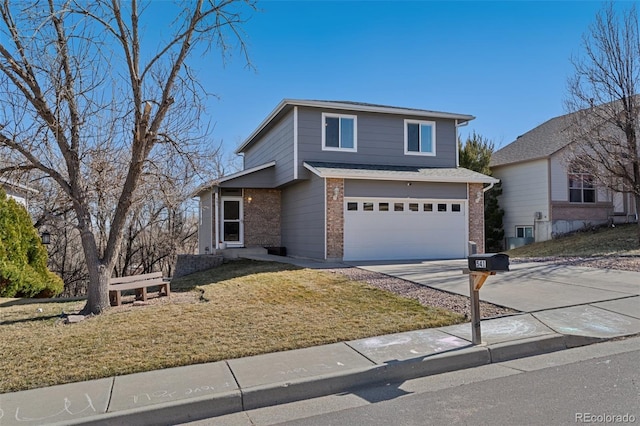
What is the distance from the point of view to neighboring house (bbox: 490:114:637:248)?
2244 centimetres

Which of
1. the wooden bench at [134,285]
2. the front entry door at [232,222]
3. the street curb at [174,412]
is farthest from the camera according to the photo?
the front entry door at [232,222]

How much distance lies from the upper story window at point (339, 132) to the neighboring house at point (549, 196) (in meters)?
11.0

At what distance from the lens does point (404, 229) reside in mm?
15945

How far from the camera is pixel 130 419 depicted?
4035 millimetres

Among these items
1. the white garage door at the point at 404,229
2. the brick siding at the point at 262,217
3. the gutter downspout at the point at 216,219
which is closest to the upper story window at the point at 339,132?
the white garage door at the point at 404,229

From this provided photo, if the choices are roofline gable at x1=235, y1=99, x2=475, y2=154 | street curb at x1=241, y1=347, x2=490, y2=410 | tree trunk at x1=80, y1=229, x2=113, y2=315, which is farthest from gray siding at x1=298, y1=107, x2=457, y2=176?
street curb at x1=241, y1=347, x2=490, y2=410

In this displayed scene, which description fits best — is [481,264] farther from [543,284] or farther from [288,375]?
[543,284]

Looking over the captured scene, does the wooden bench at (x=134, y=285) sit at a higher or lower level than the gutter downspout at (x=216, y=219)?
lower

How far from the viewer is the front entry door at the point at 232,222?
18.6m

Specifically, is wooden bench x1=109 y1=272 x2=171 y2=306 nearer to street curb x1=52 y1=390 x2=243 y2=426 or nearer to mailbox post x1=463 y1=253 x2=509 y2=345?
street curb x1=52 y1=390 x2=243 y2=426

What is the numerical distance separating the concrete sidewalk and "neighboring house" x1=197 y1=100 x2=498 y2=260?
881cm

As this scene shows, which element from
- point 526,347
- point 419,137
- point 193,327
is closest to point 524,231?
point 419,137

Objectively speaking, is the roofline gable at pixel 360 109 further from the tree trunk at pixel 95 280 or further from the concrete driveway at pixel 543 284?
the tree trunk at pixel 95 280

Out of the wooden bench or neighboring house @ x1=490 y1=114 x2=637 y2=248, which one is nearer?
the wooden bench
